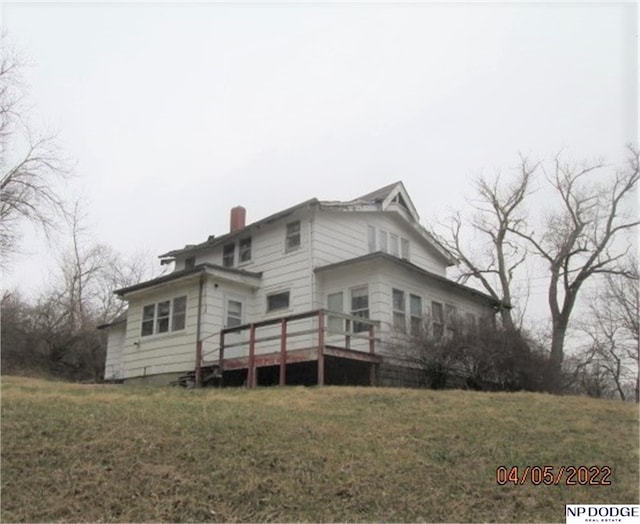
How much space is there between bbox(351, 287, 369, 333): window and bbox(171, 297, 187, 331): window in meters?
5.41

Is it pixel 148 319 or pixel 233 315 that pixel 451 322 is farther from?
pixel 148 319

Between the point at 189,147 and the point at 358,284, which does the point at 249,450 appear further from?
the point at 189,147

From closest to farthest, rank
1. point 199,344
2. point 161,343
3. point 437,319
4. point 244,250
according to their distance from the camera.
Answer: point 199,344 → point 437,319 → point 161,343 → point 244,250

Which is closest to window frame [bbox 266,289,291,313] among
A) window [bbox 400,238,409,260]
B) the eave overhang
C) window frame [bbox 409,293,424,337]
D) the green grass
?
the eave overhang

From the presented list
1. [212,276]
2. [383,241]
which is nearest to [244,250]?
[212,276]

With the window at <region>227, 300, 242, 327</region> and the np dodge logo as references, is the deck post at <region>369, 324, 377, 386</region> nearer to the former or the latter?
the window at <region>227, 300, 242, 327</region>

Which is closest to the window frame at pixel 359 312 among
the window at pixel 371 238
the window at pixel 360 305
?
the window at pixel 360 305

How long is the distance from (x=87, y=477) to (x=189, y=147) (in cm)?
1420

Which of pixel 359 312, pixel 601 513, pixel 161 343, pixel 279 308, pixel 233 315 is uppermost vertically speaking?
pixel 279 308

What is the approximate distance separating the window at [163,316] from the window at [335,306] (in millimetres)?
5395

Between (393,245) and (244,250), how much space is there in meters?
5.49

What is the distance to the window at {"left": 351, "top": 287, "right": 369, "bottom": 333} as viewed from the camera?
17.2 meters

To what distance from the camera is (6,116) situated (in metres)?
20.2

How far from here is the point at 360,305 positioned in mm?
17422
